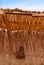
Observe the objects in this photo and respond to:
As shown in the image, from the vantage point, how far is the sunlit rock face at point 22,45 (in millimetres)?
10617

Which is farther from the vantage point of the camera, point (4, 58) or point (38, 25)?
point (38, 25)

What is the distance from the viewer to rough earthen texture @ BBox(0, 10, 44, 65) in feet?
35.0

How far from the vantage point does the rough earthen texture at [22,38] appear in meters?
10.7

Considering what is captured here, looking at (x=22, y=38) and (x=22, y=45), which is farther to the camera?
(x=22, y=38)

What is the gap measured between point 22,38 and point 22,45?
362mm

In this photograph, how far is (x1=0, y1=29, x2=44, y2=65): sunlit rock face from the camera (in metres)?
10.6

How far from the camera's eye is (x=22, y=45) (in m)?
11.1

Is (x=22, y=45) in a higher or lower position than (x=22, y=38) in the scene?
lower

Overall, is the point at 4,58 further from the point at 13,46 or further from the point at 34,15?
the point at 34,15

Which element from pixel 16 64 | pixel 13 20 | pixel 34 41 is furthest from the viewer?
pixel 13 20

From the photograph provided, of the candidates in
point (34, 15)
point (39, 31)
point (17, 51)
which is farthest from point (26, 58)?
point (34, 15)

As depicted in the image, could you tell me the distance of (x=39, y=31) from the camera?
39.3ft

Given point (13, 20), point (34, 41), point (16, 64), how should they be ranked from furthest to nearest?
1. point (13, 20)
2. point (34, 41)
3. point (16, 64)

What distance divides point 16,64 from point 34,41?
156cm
